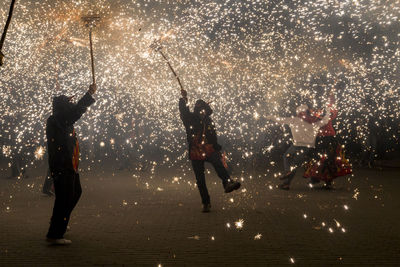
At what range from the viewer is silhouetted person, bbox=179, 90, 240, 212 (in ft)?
22.4

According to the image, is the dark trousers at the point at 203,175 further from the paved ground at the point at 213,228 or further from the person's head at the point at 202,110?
the person's head at the point at 202,110

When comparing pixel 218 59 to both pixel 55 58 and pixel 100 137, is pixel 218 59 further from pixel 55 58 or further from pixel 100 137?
pixel 100 137

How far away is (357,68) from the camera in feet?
46.6

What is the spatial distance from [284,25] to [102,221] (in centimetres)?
779

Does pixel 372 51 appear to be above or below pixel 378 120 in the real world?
above

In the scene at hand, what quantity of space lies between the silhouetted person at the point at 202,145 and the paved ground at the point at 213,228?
1.48 feet

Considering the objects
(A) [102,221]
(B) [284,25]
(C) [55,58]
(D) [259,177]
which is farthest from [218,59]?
(A) [102,221]

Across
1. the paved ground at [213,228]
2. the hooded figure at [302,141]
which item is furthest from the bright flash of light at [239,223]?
the hooded figure at [302,141]

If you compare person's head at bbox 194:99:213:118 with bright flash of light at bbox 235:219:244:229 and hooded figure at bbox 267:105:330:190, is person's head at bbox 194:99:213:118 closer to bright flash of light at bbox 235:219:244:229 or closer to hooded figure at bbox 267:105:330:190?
bright flash of light at bbox 235:219:244:229

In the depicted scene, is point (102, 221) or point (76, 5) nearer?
point (102, 221)

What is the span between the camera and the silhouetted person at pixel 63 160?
4875 mm

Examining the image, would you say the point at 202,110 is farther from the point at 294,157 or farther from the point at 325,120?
the point at 325,120

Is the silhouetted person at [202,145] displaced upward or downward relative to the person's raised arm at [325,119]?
downward

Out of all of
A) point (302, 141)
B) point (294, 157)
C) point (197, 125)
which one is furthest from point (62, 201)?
point (302, 141)
